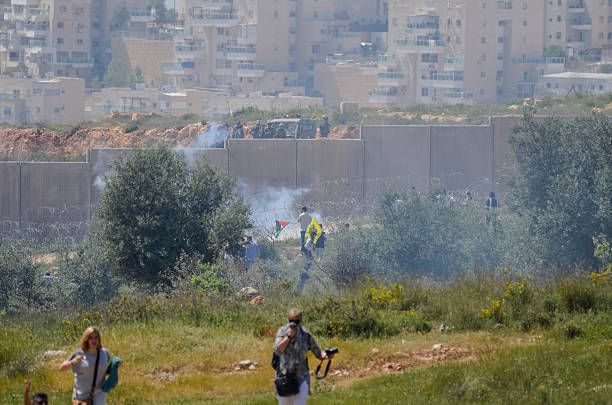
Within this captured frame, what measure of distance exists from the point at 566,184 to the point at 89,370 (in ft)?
68.8

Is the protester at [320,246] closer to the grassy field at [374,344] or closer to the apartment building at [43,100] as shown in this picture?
the grassy field at [374,344]

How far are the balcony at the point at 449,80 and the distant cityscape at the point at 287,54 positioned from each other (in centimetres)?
11

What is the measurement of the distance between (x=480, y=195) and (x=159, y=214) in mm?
20196

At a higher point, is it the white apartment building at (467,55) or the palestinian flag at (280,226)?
the white apartment building at (467,55)

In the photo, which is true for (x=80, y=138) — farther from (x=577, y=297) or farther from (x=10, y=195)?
(x=577, y=297)

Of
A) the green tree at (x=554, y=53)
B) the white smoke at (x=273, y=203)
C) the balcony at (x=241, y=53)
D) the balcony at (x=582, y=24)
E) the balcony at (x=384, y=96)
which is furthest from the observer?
the balcony at (x=582, y=24)

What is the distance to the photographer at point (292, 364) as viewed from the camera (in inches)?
336

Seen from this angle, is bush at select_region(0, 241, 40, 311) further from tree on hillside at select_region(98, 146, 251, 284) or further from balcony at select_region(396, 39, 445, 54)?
balcony at select_region(396, 39, 445, 54)

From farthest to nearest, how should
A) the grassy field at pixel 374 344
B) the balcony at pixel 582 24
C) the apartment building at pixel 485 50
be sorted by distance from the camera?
the balcony at pixel 582 24
the apartment building at pixel 485 50
the grassy field at pixel 374 344

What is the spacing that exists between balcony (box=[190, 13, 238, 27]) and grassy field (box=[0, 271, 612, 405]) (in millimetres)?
82154

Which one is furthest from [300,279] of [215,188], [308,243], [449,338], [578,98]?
[578,98]

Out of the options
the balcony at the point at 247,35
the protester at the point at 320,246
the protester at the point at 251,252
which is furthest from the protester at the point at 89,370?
the balcony at the point at 247,35

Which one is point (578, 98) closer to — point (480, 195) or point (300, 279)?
point (480, 195)

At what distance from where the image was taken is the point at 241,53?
→ 306ft
